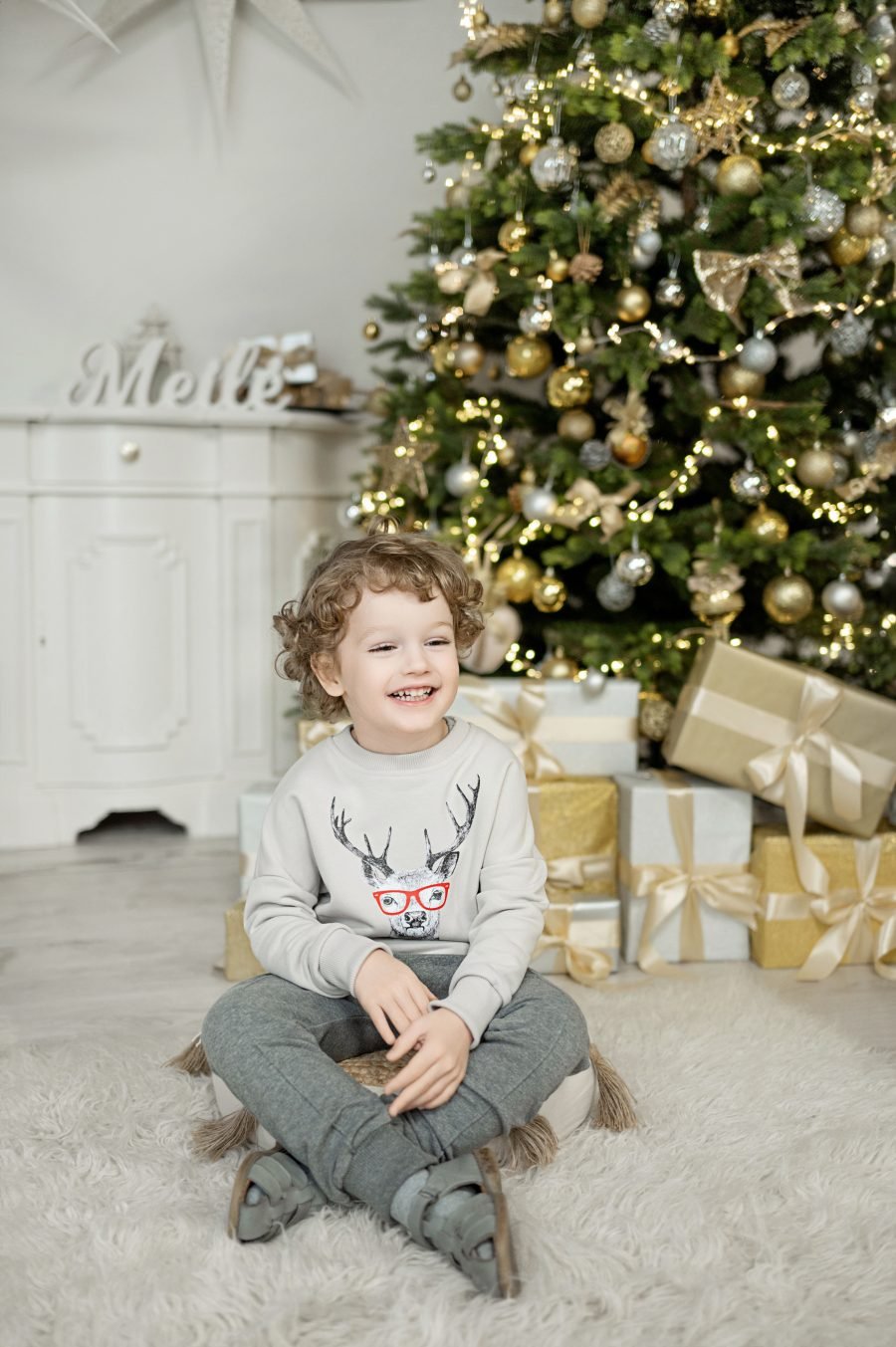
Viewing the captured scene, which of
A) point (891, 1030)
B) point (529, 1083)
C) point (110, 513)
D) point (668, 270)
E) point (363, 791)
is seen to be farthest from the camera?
point (110, 513)

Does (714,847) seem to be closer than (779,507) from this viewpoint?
Yes

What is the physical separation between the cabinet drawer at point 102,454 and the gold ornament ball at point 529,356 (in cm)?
88

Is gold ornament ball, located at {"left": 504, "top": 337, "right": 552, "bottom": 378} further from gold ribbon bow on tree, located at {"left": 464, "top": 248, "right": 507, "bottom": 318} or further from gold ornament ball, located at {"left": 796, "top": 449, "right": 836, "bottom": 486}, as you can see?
gold ornament ball, located at {"left": 796, "top": 449, "right": 836, "bottom": 486}

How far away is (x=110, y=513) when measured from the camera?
107 inches

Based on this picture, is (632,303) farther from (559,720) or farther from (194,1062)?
(194,1062)

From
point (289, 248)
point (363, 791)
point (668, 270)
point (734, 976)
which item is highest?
point (289, 248)

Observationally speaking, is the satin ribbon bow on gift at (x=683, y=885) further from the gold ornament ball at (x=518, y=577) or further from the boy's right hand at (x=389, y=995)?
the boy's right hand at (x=389, y=995)

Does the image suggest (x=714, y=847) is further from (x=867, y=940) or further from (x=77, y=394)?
→ (x=77, y=394)

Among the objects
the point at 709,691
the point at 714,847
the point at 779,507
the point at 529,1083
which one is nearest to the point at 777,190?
the point at 779,507

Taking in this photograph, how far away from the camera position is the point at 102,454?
8.90ft

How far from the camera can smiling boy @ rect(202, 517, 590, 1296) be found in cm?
119

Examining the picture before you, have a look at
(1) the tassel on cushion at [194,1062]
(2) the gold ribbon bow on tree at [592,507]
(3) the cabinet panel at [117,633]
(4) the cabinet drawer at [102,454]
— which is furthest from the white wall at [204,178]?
(1) the tassel on cushion at [194,1062]

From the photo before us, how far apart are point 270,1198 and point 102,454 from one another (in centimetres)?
193

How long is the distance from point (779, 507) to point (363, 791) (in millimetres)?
1305
